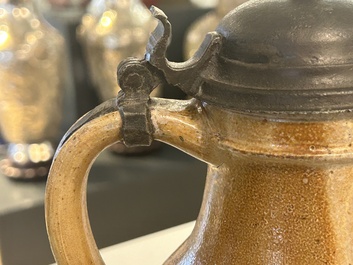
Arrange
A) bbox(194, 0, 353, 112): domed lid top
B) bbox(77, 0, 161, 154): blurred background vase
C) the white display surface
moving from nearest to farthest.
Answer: bbox(194, 0, 353, 112): domed lid top
the white display surface
bbox(77, 0, 161, 154): blurred background vase

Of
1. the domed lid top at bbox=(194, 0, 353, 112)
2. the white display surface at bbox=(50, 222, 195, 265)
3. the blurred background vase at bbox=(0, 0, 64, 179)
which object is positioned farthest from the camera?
the blurred background vase at bbox=(0, 0, 64, 179)

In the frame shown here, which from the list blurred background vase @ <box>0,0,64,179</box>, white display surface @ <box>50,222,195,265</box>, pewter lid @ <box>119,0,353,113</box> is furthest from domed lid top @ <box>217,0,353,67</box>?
blurred background vase @ <box>0,0,64,179</box>

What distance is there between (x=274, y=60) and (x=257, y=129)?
6 cm

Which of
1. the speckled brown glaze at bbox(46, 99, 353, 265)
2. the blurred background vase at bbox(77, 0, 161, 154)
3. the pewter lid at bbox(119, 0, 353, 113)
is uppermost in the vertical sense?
the pewter lid at bbox(119, 0, 353, 113)

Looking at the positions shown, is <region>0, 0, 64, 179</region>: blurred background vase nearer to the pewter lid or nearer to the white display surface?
the white display surface

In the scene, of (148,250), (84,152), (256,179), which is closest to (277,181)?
(256,179)

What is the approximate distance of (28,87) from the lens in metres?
1.32

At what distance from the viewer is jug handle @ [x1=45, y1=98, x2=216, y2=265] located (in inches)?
18.0

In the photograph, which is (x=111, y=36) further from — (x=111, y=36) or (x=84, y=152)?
(x=84, y=152)

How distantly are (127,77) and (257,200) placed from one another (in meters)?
0.14

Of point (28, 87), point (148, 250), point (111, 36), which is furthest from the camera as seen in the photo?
point (111, 36)

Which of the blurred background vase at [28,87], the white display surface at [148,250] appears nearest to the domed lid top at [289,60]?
Answer: the white display surface at [148,250]

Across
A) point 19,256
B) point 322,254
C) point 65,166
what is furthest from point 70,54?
point 322,254

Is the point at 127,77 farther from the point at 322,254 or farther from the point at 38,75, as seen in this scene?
the point at 38,75
